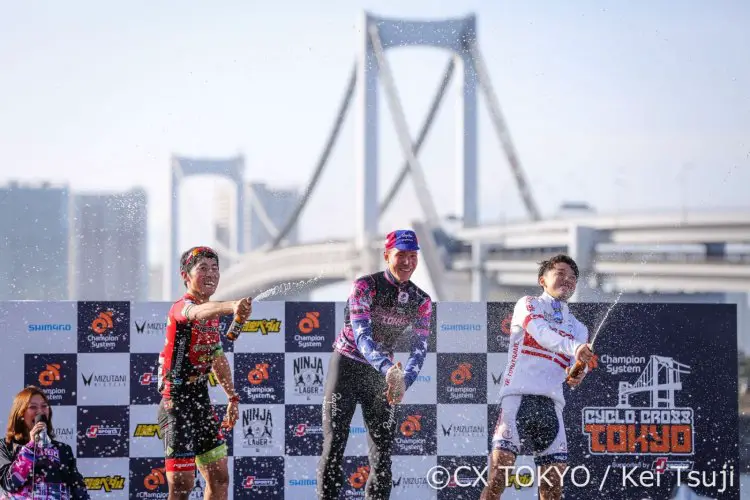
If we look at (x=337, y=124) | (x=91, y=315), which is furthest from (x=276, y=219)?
(x=91, y=315)

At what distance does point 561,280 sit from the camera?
5.34 meters

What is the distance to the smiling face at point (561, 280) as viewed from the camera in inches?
210

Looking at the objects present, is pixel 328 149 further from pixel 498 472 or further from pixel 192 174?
pixel 498 472

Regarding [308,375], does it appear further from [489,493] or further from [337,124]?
[337,124]

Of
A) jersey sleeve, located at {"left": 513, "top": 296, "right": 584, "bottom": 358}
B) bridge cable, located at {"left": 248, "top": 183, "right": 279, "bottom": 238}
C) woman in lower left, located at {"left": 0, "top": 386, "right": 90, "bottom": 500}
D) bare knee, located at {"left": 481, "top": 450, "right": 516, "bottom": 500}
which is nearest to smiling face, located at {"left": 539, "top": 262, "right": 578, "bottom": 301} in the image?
jersey sleeve, located at {"left": 513, "top": 296, "right": 584, "bottom": 358}

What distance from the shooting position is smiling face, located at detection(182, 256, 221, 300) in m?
5.11

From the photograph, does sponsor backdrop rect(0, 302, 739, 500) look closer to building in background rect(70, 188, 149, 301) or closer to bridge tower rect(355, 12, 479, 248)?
building in background rect(70, 188, 149, 301)

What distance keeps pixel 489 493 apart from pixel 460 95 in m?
25.8

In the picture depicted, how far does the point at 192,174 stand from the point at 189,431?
40.4 meters

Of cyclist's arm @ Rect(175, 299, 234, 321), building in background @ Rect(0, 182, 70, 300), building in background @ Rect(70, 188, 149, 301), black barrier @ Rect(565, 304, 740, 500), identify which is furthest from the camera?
building in background @ Rect(70, 188, 149, 301)

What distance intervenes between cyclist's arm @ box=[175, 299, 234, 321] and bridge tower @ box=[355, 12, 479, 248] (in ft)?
67.7

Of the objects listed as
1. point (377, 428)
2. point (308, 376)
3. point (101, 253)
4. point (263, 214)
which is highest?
point (263, 214)

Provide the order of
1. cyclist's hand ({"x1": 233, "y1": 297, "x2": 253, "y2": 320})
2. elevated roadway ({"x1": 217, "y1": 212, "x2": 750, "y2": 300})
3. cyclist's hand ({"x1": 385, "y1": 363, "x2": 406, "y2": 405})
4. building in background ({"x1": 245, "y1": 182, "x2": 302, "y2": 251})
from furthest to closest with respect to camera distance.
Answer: building in background ({"x1": 245, "y1": 182, "x2": 302, "y2": 251}), elevated roadway ({"x1": 217, "y1": 212, "x2": 750, "y2": 300}), cyclist's hand ({"x1": 385, "y1": 363, "x2": 406, "y2": 405}), cyclist's hand ({"x1": 233, "y1": 297, "x2": 253, "y2": 320})

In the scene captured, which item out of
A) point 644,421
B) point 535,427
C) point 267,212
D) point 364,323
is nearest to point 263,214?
point 267,212
